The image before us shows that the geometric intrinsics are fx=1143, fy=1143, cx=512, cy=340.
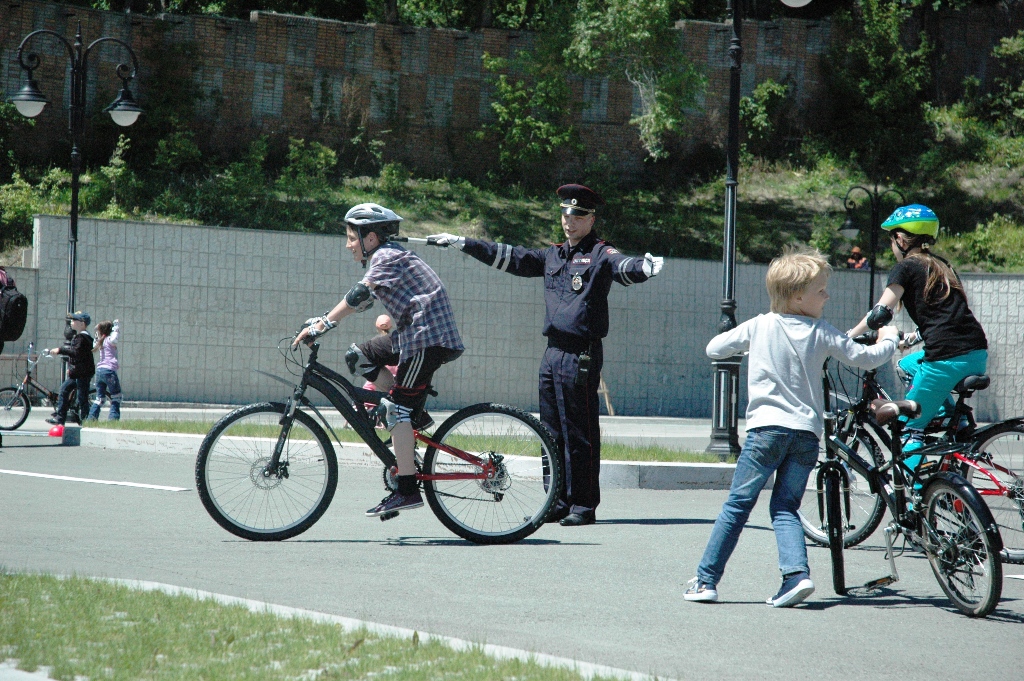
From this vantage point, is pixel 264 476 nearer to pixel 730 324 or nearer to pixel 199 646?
pixel 199 646

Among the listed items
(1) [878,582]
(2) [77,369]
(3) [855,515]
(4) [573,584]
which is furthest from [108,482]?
(2) [77,369]

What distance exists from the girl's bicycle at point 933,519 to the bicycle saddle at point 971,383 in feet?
2.02

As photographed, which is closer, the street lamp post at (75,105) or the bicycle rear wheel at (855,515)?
the bicycle rear wheel at (855,515)

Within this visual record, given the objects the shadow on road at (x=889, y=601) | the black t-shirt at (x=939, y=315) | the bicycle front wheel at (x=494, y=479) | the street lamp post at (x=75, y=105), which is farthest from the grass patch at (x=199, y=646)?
the street lamp post at (x=75, y=105)

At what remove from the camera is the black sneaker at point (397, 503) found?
22.2ft

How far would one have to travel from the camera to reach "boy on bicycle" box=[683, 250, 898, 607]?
5.18m

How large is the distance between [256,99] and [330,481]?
2669cm

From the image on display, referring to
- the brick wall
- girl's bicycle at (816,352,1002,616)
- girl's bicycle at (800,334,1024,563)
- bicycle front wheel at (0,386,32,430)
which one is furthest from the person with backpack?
the brick wall

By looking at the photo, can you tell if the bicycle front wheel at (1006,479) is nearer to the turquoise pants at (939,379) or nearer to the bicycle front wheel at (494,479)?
the turquoise pants at (939,379)

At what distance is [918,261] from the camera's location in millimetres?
6652

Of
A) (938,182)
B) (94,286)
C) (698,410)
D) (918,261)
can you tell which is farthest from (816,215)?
(918,261)

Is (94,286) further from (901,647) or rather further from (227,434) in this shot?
(901,647)

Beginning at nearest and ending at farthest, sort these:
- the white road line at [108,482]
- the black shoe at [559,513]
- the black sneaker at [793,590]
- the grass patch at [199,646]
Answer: the grass patch at [199,646], the black sneaker at [793,590], the black shoe at [559,513], the white road line at [108,482]

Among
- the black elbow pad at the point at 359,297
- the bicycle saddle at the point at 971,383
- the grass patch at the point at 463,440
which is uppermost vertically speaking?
the black elbow pad at the point at 359,297
